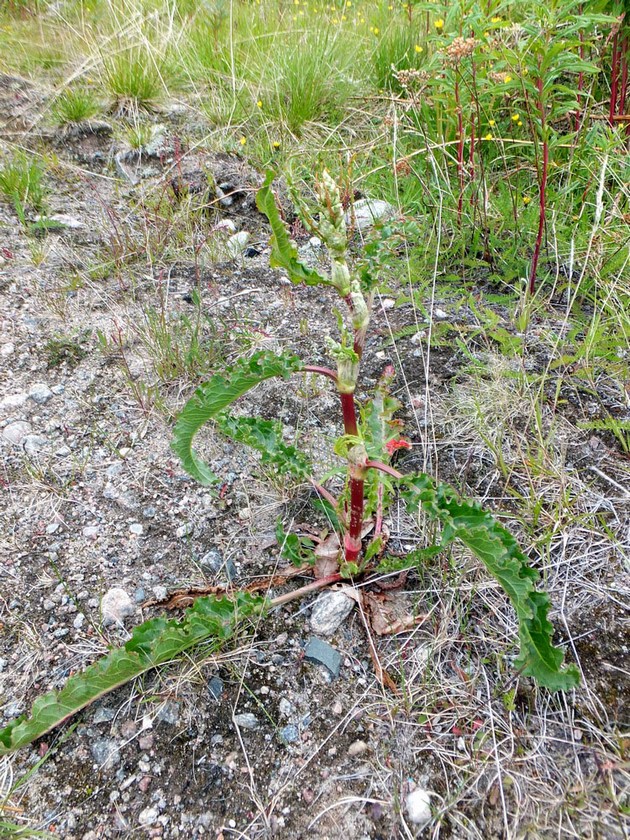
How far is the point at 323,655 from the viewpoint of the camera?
154 cm

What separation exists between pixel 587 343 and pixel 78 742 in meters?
2.01

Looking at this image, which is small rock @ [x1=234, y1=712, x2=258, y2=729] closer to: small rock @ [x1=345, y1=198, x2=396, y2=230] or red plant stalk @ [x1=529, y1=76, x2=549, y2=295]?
red plant stalk @ [x1=529, y1=76, x2=549, y2=295]

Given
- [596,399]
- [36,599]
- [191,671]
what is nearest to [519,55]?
[596,399]

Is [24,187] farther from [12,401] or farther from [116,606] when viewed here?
[116,606]

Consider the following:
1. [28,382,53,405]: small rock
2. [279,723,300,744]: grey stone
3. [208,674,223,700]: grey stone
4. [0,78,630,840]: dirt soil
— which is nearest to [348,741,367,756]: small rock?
[0,78,630,840]: dirt soil

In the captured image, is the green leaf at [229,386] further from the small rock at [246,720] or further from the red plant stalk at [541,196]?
the red plant stalk at [541,196]

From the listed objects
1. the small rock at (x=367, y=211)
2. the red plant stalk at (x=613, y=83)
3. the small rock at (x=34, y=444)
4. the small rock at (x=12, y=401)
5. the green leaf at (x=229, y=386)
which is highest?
the red plant stalk at (x=613, y=83)

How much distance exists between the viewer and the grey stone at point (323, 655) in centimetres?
152

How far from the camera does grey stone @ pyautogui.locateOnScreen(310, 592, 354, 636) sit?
159cm

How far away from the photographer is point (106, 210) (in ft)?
10.3

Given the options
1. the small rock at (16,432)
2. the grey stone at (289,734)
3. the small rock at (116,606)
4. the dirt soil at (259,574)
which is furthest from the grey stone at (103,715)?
the small rock at (16,432)

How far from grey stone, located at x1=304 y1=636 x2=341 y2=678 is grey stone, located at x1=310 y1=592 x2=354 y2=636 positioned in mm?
34

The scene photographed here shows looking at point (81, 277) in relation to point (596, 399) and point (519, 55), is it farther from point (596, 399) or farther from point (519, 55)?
point (596, 399)

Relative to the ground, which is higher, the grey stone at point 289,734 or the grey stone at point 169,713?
the grey stone at point 289,734
